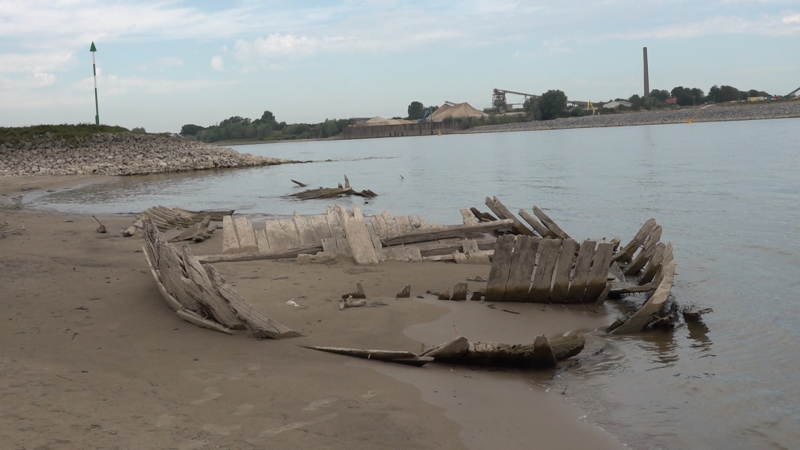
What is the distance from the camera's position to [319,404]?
14.0 ft

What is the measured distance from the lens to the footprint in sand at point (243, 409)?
400 centimetres

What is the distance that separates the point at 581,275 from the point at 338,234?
12.3ft

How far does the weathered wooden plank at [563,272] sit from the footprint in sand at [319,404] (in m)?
3.97

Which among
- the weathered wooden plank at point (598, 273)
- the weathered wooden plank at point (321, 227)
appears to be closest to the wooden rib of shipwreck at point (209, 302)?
the weathered wooden plank at point (598, 273)

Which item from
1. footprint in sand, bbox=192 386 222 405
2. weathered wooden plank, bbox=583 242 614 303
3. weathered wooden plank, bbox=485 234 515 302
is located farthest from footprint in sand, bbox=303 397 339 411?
weathered wooden plank, bbox=583 242 614 303

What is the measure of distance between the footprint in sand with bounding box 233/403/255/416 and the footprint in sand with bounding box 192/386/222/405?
0.24 meters

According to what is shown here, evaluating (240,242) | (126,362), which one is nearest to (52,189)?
(240,242)

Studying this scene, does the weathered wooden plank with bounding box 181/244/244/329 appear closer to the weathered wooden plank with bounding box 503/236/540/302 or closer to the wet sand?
the wet sand

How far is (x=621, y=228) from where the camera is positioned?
14.7 metres

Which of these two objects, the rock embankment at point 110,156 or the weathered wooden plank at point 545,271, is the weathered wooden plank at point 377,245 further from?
the rock embankment at point 110,156

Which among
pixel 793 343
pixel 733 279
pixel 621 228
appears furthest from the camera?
pixel 621 228

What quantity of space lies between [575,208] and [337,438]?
628 inches

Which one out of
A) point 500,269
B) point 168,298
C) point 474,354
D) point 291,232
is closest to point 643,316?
point 500,269

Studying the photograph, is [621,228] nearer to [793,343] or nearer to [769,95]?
[793,343]
